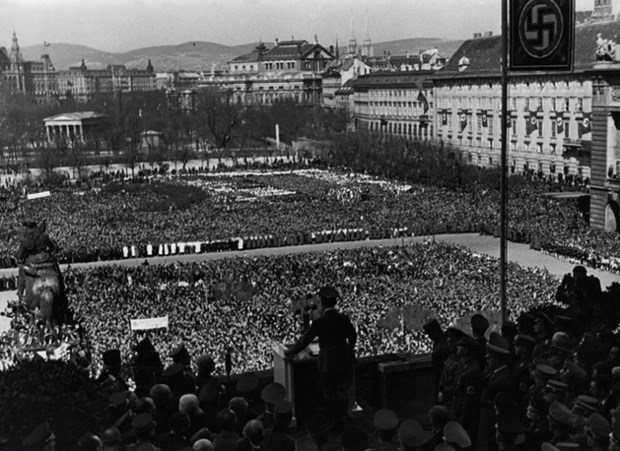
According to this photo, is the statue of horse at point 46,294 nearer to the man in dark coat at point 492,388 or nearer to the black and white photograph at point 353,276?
the black and white photograph at point 353,276

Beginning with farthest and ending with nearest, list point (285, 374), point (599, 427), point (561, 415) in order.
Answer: point (285, 374), point (561, 415), point (599, 427)

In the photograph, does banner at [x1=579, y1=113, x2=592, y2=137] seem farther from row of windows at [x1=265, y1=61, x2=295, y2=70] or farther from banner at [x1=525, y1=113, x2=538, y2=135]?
row of windows at [x1=265, y1=61, x2=295, y2=70]

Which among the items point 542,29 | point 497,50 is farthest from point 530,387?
point 497,50

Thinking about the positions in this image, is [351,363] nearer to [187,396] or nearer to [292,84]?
[187,396]

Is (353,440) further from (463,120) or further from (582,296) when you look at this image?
(463,120)

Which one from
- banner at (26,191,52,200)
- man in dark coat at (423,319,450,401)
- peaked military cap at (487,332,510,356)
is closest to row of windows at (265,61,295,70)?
banner at (26,191,52,200)

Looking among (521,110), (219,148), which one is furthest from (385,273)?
(219,148)
